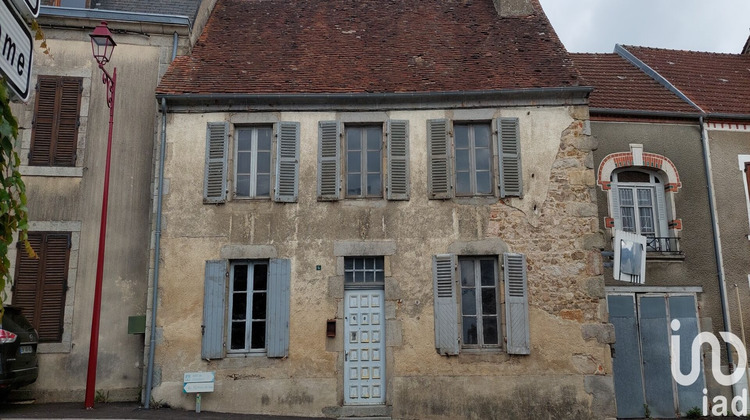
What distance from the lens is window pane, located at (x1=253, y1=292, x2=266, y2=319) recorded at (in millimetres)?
9773

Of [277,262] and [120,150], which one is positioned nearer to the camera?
[277,262]

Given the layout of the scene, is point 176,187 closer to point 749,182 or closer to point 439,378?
point 439,378

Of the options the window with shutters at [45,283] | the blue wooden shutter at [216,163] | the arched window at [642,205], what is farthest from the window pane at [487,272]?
the window with shutters at [45,283]

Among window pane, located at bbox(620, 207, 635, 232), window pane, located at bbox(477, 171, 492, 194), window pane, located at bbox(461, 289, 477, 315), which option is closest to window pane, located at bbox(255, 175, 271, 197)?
window pane, located at bbox(477, 171, 492, 194)

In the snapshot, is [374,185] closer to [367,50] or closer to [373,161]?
[373,161]

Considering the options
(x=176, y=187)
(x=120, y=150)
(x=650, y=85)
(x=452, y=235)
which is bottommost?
(x=452, y=235)

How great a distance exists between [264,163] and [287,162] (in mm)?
445

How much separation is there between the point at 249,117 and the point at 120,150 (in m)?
2.42

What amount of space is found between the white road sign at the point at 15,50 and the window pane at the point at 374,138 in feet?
25.3

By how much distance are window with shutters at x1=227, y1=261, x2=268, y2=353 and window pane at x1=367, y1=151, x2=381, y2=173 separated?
2341 mm

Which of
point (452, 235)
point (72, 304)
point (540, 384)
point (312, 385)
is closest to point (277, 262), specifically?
point (312, 385)

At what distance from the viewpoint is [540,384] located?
9438 mm

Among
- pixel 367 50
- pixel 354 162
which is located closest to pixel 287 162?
pixel 354 162

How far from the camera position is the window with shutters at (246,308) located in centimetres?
954
